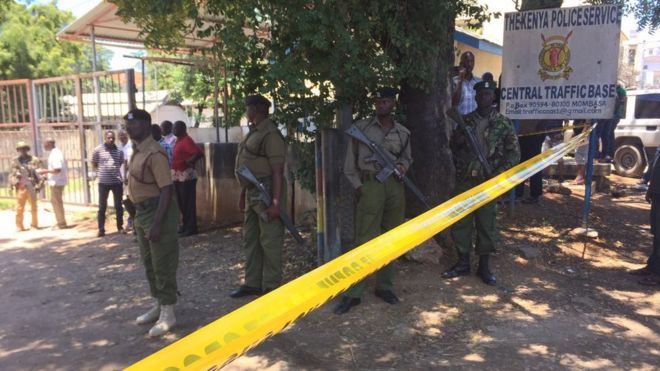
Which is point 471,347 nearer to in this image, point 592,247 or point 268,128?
point 268,128

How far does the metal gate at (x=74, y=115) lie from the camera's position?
8664 millimetres

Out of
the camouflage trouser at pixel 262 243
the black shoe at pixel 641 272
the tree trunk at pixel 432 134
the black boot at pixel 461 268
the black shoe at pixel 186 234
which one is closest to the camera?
the camouflage trouser at pixel 262 243

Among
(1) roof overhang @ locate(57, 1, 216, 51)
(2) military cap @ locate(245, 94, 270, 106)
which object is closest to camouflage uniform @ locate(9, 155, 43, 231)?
(1) roof overhang @ locate(57, 1, 216, 51)

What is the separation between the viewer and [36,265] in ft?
20.1

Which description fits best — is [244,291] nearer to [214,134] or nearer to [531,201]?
[531,201]

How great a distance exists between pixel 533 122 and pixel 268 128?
15.5 feet

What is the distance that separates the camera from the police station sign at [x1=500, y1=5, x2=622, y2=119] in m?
5.37

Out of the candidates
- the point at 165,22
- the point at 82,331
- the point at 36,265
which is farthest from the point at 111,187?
the point at 82,331

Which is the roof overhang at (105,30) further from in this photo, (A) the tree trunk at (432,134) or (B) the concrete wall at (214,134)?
(A) the tree trunk at (432,134)

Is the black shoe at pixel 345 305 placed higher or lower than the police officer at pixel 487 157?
lower

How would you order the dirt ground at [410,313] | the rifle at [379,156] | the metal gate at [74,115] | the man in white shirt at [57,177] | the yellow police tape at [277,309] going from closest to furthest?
1. the yellow police tape at [277,309]
2. the dirt ground at [410,313]
3. the rifle at [379,156]
4. the man in white shirt at [57,177]
5. the metal gate at [74,115]

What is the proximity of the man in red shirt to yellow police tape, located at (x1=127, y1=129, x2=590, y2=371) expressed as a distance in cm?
464

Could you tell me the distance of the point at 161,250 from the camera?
3826mm

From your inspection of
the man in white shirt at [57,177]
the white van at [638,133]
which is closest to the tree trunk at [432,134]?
the man in white shirt at [57,177]
